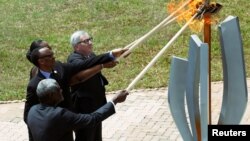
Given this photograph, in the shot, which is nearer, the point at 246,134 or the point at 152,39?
the point at 246,134

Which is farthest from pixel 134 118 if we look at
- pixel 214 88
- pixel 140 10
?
pixel 140 10

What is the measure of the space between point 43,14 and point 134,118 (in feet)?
21.0

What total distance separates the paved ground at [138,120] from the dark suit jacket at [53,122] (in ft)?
8.55

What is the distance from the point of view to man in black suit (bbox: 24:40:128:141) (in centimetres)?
534

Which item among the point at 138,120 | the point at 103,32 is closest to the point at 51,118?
the point at 138,120

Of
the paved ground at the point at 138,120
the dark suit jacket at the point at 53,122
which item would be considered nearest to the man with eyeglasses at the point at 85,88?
the dark suit jacket at the point at 53,122

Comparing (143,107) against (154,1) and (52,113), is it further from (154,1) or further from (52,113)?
(154,1)

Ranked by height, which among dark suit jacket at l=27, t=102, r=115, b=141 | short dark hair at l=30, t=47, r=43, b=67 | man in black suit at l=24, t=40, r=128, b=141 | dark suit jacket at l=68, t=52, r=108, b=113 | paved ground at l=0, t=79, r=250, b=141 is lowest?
paved ground at l=0, t=79, r=250, b=141

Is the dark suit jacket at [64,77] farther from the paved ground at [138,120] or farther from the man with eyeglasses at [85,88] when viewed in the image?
the paved ground at [138,120]

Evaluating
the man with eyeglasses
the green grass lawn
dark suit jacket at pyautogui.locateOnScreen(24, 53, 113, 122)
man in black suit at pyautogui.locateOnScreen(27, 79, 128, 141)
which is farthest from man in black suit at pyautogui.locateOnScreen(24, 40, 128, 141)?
the green grass lawn

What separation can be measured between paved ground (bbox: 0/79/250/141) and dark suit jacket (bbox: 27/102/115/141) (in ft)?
8.55

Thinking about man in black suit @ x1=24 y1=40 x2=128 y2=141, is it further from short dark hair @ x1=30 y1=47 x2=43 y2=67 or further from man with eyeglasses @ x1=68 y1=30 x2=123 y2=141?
man with eyeglasses @ x1=68 y1=30 x2=123 y2=141

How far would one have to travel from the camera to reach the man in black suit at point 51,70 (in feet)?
17.5

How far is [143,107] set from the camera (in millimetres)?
8445
